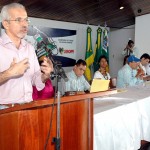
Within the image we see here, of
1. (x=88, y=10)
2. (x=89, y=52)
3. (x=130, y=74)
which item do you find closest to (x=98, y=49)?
(x=89, y=52)

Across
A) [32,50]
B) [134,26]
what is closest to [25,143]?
[32,50]

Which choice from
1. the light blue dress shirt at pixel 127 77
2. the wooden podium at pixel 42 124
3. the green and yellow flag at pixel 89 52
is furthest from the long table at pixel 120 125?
the green and yellow flag at pixel 89 52

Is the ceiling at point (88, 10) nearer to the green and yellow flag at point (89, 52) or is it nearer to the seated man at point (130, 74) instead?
the green and yellow flag at point (89, 52)

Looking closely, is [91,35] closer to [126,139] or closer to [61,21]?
[61,21]

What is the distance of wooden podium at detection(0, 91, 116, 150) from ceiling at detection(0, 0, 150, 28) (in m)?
3.51

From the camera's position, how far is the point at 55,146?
100 centimetres

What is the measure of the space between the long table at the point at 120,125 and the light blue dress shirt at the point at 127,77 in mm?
1402

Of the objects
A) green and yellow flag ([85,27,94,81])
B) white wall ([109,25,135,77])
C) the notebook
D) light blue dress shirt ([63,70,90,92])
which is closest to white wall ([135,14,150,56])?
white wall ([109,25,135,77])

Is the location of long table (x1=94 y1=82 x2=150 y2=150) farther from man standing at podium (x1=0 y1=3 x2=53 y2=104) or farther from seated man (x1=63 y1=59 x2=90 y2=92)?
seated man (x1=63 y1=59 x2=90 y2=92)

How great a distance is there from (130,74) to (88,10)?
2420mm

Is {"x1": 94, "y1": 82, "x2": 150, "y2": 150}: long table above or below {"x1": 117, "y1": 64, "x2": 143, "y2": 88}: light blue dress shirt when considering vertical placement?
below

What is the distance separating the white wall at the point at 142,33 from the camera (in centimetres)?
616

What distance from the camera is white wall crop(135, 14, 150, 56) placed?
6.16 m

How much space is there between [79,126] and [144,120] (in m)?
1.18
